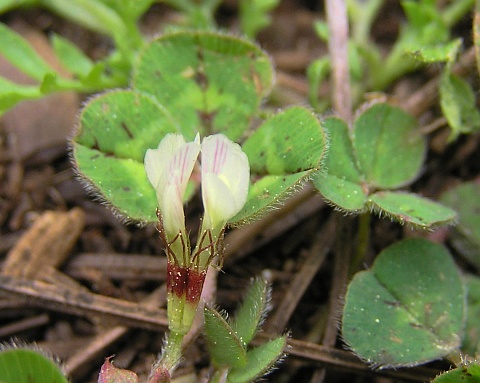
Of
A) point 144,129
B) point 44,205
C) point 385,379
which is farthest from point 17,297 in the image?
point 385,379

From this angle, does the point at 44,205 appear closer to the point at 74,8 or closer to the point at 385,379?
the point at 74,8

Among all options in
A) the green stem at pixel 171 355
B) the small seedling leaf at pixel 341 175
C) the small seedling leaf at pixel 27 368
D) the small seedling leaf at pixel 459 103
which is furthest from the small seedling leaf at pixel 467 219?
the small seedling leaf at pixel 27 368

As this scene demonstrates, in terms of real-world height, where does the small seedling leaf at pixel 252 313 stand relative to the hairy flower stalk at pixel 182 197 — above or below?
below

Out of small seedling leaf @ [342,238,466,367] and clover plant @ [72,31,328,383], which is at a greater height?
clover plant @ [72,31,328,383]

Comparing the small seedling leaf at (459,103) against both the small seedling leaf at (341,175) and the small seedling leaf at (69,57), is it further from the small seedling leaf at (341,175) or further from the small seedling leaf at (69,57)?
the small seedling leaf at (69,57)

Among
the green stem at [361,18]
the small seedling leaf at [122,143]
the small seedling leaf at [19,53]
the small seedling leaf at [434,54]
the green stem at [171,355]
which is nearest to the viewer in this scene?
the green stem at [171,355]

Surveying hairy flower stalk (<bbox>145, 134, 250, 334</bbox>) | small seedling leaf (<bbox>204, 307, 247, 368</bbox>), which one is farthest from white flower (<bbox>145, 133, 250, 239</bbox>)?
small seedling leaf (<bbox>204, 307, 247, 368</bbox>)

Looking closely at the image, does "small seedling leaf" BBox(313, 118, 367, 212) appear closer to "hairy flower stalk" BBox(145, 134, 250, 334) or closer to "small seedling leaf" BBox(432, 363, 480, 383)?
"hairy flower stalk" BBox(145, 134, 250, 334)

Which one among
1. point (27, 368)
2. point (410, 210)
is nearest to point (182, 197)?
point (27, 368)
